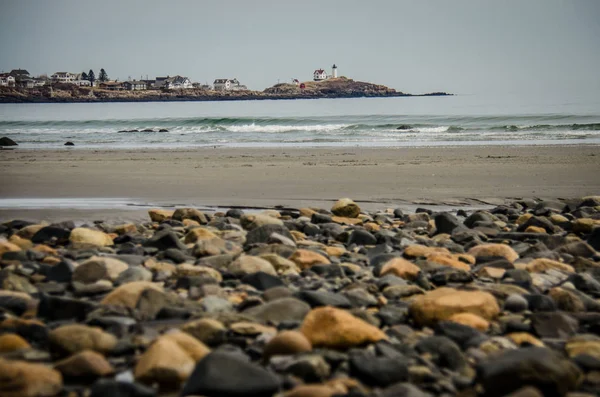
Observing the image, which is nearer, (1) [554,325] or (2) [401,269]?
(1) [554,325]

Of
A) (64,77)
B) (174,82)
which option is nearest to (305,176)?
(174,82)

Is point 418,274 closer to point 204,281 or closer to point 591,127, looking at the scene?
point 204,281

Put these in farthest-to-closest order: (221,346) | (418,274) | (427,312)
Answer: (418,274), (427,312), (221,346)

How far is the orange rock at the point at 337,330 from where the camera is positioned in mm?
2965

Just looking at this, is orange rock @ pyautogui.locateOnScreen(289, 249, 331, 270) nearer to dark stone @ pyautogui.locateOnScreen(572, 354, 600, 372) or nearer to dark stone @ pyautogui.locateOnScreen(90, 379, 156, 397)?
dark stone @ pyautogui.locateOnScreen(572, 354, 600, 372)

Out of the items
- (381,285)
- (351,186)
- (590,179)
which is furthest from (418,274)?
(590,179)

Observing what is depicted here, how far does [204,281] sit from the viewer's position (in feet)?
13.1

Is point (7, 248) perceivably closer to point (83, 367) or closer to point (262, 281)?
point (262, 281)

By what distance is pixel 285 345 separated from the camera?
2.84 metres

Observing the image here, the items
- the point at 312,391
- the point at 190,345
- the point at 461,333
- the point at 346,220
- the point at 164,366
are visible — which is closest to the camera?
the point at 312,391

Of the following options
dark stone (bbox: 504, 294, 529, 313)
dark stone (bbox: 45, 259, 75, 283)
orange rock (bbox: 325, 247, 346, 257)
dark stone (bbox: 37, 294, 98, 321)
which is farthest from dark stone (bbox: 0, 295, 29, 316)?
dark stone (bbox: 504, 294, 529, 313)

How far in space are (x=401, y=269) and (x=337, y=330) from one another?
1444 millimetres

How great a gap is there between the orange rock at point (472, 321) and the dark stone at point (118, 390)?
63.9 inches

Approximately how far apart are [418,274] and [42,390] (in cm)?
257
